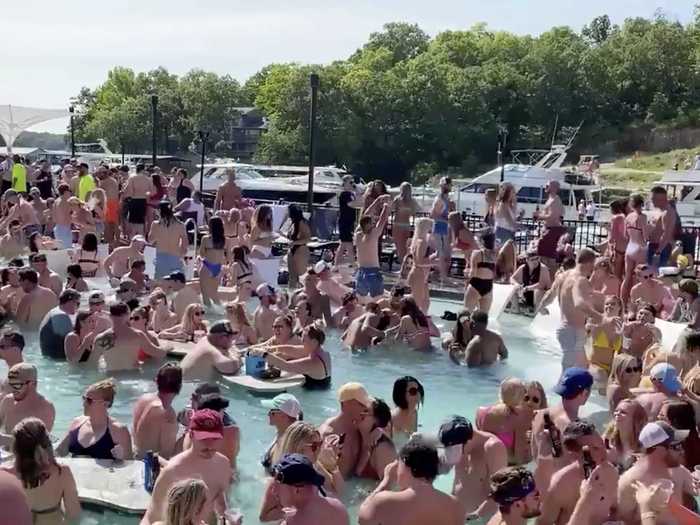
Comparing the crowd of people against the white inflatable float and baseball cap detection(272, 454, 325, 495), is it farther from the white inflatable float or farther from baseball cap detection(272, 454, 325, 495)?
the white inflatable float

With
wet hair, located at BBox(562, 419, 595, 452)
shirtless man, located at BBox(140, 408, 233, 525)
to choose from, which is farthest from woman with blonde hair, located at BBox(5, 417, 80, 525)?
wet hair, located at BBox(562, 419, 595, 452)

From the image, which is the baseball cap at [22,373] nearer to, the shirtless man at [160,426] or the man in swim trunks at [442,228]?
the shirtless man at [160,426]

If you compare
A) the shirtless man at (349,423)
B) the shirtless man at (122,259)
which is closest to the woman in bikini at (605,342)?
the shirtless man at (349,423)

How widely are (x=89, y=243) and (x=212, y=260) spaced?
2663mm

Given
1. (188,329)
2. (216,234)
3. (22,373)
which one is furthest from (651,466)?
(216,234)

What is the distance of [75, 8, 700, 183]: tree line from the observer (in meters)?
62.8

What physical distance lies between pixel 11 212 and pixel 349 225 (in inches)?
236

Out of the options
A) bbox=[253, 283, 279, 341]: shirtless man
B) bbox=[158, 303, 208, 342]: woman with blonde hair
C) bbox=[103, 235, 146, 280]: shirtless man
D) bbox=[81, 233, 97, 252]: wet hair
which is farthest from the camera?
bbox=[81, 233, 97, 252]: wet hair

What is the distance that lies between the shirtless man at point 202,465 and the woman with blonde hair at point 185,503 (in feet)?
3.24

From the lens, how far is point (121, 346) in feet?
31.3

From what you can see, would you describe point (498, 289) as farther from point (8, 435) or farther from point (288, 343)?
point (8, 435)

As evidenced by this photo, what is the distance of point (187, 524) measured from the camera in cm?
397

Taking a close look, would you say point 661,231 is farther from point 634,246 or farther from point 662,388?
point 662,388

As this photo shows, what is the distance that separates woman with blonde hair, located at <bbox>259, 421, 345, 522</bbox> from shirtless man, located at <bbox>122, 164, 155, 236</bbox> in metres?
11.3
